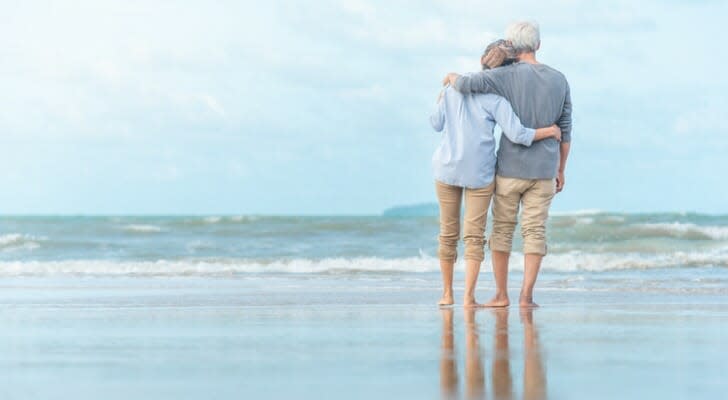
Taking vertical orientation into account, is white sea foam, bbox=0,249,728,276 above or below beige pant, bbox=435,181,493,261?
below

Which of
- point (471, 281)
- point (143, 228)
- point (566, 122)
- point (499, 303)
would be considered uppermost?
point (143, 228)

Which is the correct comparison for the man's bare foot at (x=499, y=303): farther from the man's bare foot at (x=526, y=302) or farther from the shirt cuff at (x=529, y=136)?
the shirt cuff at (x=529, y=136)

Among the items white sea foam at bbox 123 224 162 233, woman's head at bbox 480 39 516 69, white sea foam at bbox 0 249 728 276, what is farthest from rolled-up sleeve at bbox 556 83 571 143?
white sea foam at bbox 123 224 162 233

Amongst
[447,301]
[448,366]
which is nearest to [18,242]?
[447,301]

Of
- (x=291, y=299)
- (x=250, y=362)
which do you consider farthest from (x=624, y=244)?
(x=250, y=362)

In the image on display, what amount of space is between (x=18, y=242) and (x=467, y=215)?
58.5 feet

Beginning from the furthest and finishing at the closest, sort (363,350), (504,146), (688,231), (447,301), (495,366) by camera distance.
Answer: (688,231)
(447,301)
(504,146)
(363,350)
(495,366)

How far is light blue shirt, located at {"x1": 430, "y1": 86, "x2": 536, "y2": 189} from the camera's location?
5.47 metres

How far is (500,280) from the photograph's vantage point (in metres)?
5.69

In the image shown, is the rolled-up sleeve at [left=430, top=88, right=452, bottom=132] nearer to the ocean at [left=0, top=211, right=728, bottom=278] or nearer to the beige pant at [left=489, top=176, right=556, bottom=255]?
the beige pant at [left=489, top=176, right=556, bottom=255]

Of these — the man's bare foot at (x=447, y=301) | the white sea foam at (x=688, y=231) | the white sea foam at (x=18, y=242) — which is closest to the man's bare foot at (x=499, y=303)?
the man's bare foot at (x=447, y=301)

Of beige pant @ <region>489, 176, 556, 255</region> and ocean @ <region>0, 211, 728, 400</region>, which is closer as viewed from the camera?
ocean @ <region>0, 211, 728, 400</region>

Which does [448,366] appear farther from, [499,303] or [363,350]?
[499,303]

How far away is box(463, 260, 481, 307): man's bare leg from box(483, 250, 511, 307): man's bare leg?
0.09 m
